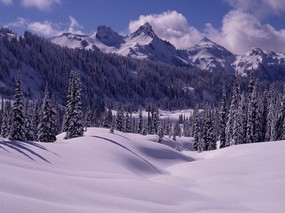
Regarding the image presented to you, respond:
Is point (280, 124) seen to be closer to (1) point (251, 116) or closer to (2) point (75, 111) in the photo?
(1) point (251, 116)

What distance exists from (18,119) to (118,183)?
118ft

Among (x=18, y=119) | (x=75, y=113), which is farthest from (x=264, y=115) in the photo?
(x=18, y=119)

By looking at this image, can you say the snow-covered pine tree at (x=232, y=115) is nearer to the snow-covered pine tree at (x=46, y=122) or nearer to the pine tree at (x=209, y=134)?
the pine tree at (x=209, y=134)

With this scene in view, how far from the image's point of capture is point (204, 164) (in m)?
35.7

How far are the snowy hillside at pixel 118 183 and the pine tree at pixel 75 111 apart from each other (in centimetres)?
1569

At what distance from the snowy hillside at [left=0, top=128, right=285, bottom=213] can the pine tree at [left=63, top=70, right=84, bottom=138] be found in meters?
15.7

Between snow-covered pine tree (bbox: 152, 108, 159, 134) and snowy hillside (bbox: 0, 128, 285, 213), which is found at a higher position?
snow-covered pine tree (bbox: 152, 108, 159, 134)

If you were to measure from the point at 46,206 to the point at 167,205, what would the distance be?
7.04 meters

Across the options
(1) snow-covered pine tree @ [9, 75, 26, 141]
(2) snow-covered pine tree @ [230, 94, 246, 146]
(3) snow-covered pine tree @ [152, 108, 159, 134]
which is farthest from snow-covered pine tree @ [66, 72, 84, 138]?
(3) snow-covered pine tree @ [152, 108, 159, 134]

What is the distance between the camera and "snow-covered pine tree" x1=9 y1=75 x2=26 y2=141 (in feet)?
160

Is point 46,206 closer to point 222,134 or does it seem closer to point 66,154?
point 66,154

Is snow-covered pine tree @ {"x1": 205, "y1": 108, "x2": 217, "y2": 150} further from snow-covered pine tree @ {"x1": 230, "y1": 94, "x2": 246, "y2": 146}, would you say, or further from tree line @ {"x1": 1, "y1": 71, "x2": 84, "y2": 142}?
tree line @ {"x1": 1, "y1": 71, "x2": 84, "y2": 142}

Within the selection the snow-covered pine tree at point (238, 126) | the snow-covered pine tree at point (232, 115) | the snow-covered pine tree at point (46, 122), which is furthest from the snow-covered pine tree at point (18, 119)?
the snow-covered pine tree at point (232, 115)

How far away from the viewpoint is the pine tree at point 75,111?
53250mm
